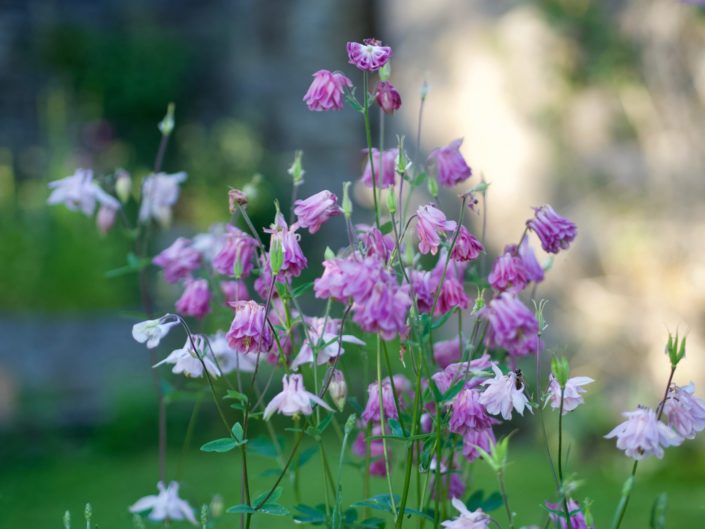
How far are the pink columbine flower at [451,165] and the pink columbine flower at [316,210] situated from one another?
0.25 m

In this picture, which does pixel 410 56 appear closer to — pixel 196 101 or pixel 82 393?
pixel 82 393

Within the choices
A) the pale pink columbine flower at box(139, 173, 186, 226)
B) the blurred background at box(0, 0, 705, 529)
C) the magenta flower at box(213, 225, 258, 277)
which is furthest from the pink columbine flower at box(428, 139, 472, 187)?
the blurred background at box(0, 0, 705, 529)

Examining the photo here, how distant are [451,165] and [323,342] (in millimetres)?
376

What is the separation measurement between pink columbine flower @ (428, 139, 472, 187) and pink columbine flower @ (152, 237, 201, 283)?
1.66 feet

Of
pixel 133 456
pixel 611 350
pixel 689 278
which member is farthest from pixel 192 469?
pixel 689 278

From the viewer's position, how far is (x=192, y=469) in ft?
13.5

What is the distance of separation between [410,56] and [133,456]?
264 centimetres

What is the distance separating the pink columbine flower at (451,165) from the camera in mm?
1623

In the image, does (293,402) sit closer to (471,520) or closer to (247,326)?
(247,326)

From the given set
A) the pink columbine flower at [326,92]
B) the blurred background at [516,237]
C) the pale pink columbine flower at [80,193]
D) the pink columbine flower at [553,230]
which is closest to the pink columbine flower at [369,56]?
the pink columbine flower at [326,92]

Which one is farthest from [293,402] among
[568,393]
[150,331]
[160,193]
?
[160,193]

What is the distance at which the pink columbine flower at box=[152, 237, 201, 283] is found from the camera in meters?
1.84

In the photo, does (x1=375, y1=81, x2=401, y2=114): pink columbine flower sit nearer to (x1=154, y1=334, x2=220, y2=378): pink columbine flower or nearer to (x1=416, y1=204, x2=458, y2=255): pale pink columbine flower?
(x1=416, y1=204, x2=458, y2=255): pale pink columbine flower

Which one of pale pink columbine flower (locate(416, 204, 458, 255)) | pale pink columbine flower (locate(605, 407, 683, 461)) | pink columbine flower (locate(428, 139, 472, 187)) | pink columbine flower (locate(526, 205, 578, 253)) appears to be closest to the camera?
pale pink columbine flower (locate(605, 407, 683, 461))
